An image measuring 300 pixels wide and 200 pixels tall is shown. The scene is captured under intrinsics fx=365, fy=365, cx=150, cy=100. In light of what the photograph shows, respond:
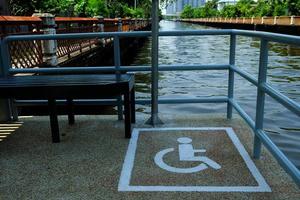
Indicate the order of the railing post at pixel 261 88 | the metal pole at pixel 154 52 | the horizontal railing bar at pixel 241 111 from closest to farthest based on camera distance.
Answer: the railing post at pixel 261 88
the horizontal railing bar at pixel 241 111
the metal pole at pixel 154 52

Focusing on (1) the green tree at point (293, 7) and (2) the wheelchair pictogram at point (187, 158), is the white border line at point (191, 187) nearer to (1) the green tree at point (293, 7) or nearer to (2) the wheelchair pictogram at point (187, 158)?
(2) the wheelchair pictogram at point (187, 158)

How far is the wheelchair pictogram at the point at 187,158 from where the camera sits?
10.6 feet

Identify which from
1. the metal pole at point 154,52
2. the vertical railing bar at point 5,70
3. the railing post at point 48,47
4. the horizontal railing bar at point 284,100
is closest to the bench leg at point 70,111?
the vertical railing bar at point 5,70

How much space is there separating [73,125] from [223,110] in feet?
18.2

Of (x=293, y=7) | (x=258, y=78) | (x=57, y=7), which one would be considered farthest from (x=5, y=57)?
(x=293, y=7)

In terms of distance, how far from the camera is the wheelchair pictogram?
3229 millimetres

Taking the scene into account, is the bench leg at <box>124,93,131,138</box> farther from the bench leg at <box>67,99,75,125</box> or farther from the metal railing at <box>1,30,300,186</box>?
the bench leg at <box>67,99,75,125</box>

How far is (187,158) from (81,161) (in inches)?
39.4

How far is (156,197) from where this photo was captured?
2.76m

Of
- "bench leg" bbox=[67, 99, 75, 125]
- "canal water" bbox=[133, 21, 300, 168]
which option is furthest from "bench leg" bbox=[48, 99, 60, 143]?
"canal water" bbox=[133, 21, 300, 168]

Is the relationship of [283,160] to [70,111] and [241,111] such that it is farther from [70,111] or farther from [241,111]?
[70,111]

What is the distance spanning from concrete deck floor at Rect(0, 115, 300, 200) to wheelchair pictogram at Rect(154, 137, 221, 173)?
1.20 ft

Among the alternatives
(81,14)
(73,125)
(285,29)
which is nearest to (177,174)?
(73,125)

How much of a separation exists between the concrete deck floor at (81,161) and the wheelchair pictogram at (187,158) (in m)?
0.37
